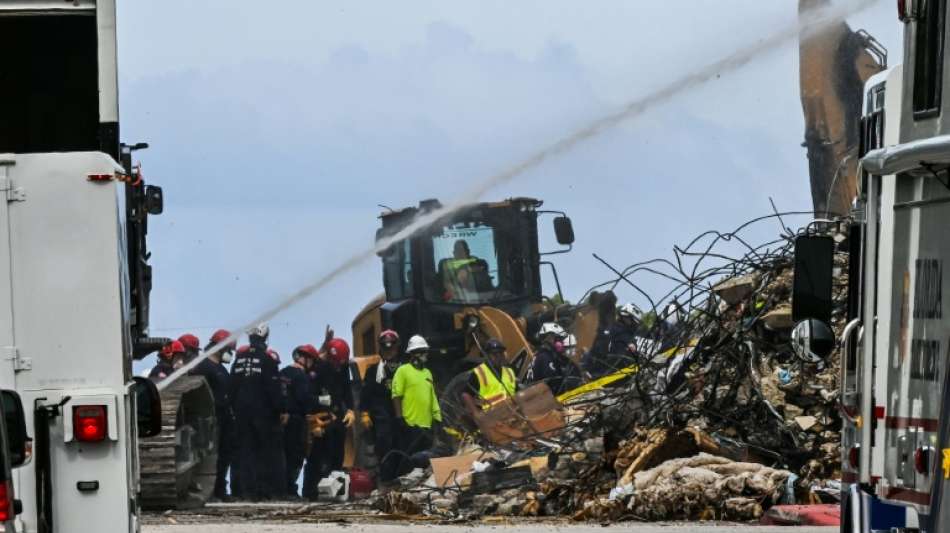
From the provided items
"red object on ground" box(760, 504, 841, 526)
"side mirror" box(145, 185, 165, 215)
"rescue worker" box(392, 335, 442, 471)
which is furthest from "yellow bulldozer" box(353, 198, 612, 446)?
"side mirror" box(145, 185, 165, 215)

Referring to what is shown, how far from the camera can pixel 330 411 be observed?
21.7 meters

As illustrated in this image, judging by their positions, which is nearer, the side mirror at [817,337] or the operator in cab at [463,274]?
the side mirror at [817,337]

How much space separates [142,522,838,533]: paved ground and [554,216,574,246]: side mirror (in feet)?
25.5

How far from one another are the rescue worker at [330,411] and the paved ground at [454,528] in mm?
5096

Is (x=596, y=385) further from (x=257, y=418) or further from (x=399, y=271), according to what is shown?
(x=399, y=271)

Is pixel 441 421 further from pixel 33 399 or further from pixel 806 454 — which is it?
pixel 33 399

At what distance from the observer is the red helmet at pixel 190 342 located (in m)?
21.5

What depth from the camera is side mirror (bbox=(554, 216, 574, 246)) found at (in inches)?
926

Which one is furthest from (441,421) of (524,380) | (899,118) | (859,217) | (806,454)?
(899,118)

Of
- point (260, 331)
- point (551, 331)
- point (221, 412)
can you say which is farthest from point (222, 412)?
point (551, 331)

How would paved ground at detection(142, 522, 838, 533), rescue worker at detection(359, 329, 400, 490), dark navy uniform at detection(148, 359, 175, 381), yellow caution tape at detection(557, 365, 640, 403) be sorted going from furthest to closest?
1. rescue worker at detection(359, 329, 400, 490)
2. yellow caution tape at detection(557, 365, 640, 403)
3. dark navy uniform at detection(148, 359, 175, 381)
4. paved ground at detection(142, 522, 838, 533)

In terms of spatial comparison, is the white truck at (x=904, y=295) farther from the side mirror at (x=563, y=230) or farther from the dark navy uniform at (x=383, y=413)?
the side mirror at (x=563, y=230)

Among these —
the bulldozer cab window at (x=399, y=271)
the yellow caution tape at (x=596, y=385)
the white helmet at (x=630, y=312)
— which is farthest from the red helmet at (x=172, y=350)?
the white helmet at (x=630, y=312)

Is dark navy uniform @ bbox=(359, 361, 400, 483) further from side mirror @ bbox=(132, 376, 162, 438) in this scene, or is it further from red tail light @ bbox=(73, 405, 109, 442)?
red tail light @ bbox=(73, 405, 109, 442)
